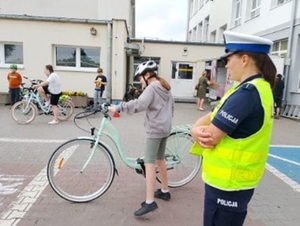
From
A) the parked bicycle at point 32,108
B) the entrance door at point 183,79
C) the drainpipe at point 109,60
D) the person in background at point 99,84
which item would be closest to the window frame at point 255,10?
the entrance door at point 183,79

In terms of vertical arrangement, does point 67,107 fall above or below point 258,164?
below

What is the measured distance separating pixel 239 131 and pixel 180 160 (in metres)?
2.56

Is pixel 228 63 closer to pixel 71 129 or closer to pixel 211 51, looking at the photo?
pixel 71 129

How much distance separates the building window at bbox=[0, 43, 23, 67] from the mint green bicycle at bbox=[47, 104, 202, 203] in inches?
390

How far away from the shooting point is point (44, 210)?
3.32 meters

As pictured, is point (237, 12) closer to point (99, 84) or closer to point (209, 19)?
point (209, 19)

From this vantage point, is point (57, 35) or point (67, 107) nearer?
point (67, 107)

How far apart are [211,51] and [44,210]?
14886mm

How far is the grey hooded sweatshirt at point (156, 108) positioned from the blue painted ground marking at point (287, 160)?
2639mm

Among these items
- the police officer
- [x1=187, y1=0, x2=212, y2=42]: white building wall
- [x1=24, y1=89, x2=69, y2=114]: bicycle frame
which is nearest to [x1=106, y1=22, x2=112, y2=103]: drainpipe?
[x1=24, y1=89, x2=69, y2=114]: bicycle frame

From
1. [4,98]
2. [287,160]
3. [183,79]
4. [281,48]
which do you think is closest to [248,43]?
[287,160]

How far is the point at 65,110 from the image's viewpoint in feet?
30.0

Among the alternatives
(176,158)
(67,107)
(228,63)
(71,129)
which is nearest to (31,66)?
(67,107)

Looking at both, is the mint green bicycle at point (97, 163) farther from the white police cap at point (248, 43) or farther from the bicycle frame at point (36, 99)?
the bicycle frame at point (36, 99)
